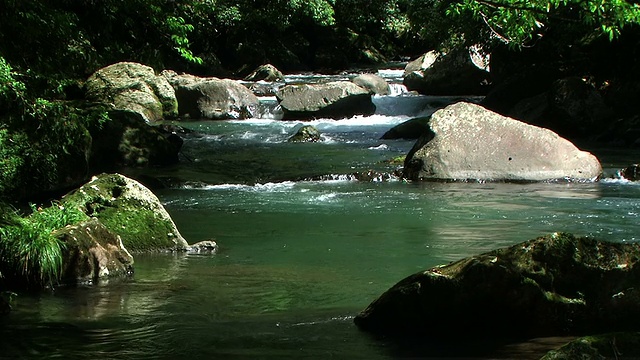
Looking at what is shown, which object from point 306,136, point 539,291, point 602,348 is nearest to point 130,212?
point 539,291

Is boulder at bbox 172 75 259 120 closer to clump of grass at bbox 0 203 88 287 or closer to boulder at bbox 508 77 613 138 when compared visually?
boulder at bbox 508 77 613 138

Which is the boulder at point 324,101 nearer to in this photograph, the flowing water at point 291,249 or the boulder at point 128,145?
the flowing water at point 291,249

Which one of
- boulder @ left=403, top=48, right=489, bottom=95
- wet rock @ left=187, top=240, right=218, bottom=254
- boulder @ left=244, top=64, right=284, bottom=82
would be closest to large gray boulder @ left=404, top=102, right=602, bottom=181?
wet rock @ left=187, top=240, right=218, bottom=254

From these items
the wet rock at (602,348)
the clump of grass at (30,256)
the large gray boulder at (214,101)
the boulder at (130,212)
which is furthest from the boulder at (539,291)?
the large gray boulder at (214,101)

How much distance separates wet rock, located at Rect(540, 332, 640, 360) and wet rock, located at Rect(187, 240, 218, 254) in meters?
5.98

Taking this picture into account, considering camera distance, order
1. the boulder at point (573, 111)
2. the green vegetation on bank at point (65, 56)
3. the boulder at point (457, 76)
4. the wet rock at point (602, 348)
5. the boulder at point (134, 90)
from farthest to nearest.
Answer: the boulder at point (457, 76), the boulder at point (134, 90), the boulder at point (573, 111), the green vegetation on bank at point (65, 56), the wet rock at point (602, 348)

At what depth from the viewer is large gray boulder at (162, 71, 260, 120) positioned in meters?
26.9

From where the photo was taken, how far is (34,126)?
6.43m

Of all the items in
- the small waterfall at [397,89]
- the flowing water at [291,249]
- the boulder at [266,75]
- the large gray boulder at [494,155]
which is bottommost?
the flowing water at [291,249]

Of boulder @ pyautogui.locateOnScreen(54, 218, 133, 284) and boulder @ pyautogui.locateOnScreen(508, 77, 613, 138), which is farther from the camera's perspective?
boulder @ pyautogui.locateOnScreen(508, 77, 613, 138)

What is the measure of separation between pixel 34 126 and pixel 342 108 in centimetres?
1990

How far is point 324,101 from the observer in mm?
25953

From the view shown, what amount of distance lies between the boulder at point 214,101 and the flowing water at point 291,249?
713 cm

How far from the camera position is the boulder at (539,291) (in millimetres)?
5426
